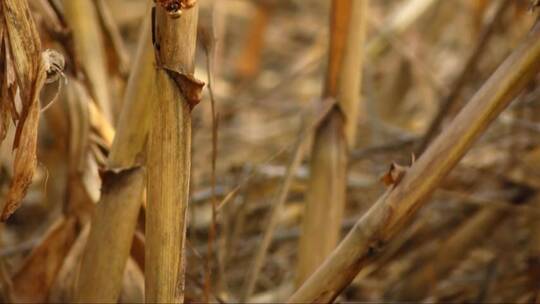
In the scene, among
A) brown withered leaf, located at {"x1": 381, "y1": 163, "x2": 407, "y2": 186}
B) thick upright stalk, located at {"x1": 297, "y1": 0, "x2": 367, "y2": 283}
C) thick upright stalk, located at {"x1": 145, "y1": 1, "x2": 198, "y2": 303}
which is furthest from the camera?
thick upright stalk, located at {"x1": 297, "y1": 0, "x2": 367, "y2": 283}

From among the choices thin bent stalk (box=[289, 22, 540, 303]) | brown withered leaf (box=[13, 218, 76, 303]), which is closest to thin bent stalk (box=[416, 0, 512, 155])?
thin bent stalk (box=[289, 22, 540, 303])

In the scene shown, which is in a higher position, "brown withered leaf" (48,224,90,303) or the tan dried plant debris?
the tan dried plant debris

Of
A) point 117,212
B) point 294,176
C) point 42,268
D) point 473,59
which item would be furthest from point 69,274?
point 473,59

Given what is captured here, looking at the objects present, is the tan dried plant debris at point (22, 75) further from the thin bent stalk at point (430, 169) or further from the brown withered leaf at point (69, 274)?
the brown withered leaf at point (69, 274)

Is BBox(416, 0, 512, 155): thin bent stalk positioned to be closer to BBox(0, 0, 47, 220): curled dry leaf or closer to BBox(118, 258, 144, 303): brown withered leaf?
BBox(118, 258, 144, 303): brown withered leaf

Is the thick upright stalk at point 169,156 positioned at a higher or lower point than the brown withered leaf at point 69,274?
higher

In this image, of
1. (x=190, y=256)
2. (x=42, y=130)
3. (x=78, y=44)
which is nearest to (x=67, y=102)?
(x=78, y=44)

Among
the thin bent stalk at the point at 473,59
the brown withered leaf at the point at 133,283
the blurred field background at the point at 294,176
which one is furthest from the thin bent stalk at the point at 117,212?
the thin bent stalk at the point at 473,59
